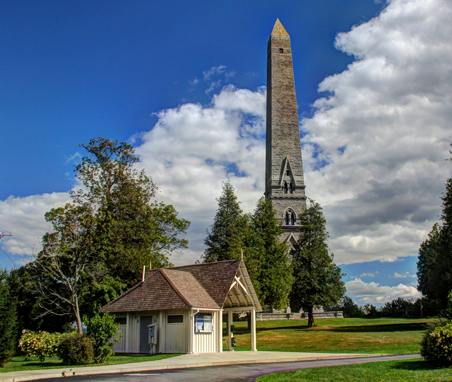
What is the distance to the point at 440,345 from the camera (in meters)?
13.5

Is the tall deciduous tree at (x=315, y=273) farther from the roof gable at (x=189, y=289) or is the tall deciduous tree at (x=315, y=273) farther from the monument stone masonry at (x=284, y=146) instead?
the roof gable at (x=189, y=289)

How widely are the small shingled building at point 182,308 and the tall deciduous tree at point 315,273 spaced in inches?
858

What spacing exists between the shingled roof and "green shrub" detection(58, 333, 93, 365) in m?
5.77

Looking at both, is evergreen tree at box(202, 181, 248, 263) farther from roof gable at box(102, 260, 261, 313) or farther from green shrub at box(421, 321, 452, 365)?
green shrub at box(421, 321, 452, 365)

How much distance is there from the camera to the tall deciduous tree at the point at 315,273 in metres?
46.2

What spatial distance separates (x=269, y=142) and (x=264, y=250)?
30.3 metres

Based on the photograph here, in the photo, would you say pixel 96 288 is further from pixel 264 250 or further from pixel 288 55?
pixel 288 55

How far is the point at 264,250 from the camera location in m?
42.3

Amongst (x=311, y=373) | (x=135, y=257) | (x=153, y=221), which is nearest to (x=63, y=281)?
(x=135, y=257)

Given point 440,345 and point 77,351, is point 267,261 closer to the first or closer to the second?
point 77,351

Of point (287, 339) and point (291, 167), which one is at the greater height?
point (291, 167)

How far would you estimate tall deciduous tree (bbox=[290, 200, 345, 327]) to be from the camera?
46.2 m

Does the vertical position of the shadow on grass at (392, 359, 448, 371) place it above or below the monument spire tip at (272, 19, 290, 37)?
below

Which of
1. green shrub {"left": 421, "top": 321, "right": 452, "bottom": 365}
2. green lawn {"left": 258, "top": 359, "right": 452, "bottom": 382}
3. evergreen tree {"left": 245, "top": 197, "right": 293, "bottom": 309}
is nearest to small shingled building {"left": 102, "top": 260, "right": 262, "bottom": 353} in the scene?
green lawn {"left": 258, "top": 359, "right": 452, "bottom": 382}
